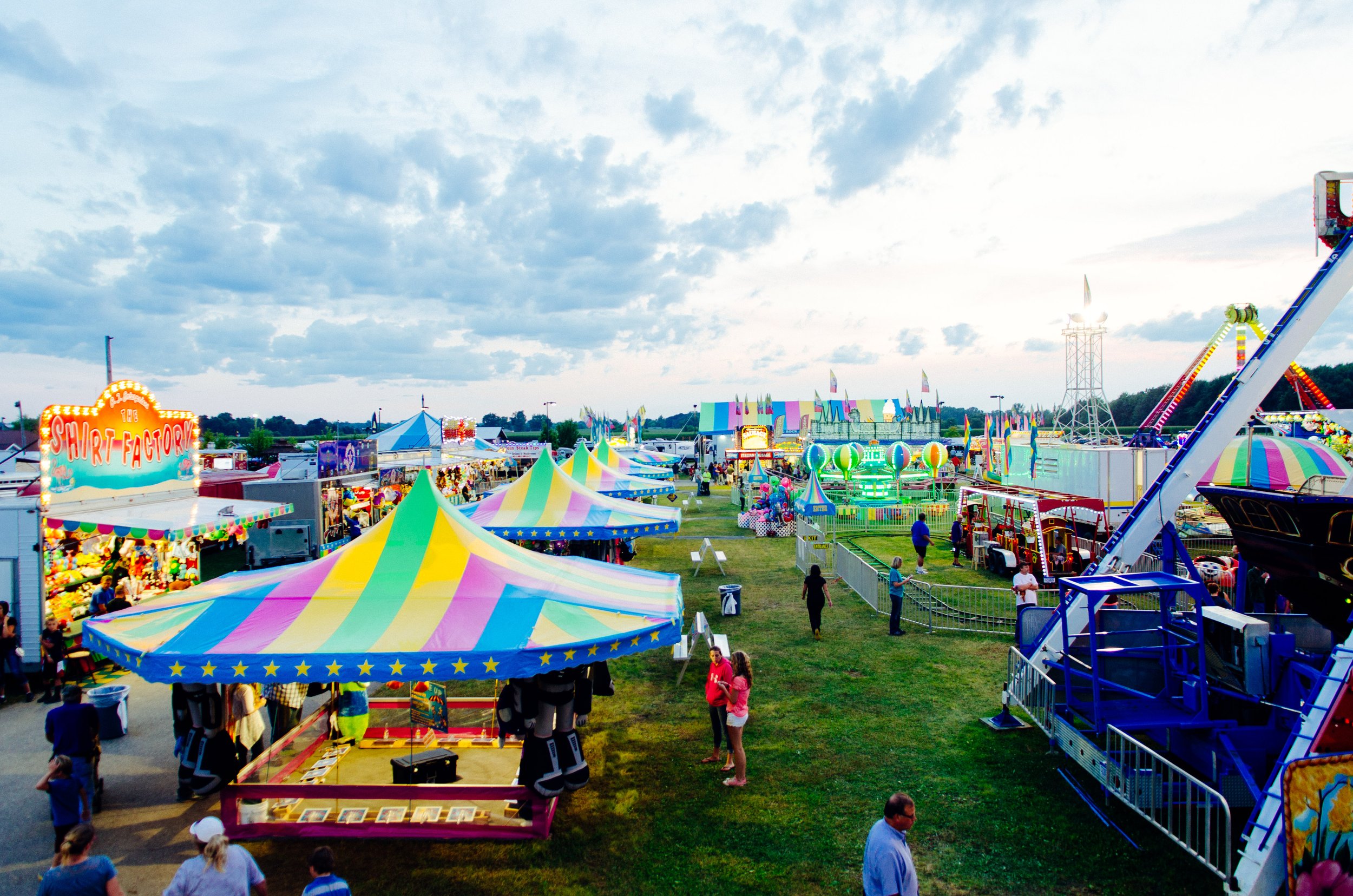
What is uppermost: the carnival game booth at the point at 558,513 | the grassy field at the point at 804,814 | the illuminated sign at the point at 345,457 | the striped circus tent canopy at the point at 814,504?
the illuminated sign at the point at 345,457

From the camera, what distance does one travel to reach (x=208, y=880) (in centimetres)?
404

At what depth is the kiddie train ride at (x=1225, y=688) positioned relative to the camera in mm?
4535

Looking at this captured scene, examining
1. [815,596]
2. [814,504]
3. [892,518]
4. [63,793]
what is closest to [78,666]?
[63,793]

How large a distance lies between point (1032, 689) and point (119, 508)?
15.6 meters

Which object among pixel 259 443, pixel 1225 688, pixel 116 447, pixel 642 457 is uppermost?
pixel 116 447

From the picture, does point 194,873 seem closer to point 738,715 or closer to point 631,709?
point 738,715

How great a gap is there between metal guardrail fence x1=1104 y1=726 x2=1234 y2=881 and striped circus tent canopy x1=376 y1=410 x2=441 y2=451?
91.2 feet

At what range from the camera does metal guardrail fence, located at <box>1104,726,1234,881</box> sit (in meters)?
5.40

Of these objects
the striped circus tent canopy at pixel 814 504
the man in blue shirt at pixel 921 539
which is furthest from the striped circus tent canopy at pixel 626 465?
the man in blue shirt at pixel 921 539

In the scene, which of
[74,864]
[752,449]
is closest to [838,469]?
[752,449]

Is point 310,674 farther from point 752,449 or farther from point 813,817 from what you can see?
point 752,449

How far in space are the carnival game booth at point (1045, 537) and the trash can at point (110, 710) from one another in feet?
55.3

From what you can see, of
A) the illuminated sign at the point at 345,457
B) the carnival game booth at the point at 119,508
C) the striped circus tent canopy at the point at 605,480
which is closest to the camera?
the carnival game booth at the point at 119,508

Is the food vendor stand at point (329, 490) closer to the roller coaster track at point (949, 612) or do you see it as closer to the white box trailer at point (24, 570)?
the white box trailer at point (24, 570)
